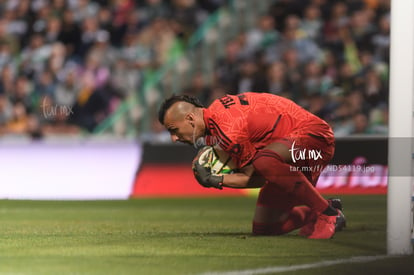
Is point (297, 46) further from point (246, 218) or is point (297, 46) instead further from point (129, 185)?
point (246, 218)

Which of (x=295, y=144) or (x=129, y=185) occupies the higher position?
(x=295, y=144)

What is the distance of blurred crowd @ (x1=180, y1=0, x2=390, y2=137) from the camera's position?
1317 cm

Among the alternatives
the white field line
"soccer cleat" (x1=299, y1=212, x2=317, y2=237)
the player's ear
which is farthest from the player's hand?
the white field line

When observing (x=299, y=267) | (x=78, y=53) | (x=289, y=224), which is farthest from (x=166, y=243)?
(x=78, y=53)

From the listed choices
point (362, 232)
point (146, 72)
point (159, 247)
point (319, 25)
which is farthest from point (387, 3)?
point (159, 247)

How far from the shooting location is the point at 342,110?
13172mm

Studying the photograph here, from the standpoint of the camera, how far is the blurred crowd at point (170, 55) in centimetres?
1348

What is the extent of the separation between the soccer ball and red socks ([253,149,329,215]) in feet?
1.22

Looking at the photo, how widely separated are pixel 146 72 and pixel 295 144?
7645 mm

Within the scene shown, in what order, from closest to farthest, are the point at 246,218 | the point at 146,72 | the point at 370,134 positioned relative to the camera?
1. the point at 246,218
2. the point at 370,134
3. the point at 146,72

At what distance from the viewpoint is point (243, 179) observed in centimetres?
735

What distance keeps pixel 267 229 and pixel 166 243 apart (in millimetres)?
1054

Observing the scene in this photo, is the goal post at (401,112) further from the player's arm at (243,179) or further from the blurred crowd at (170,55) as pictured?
the blurred crowd at (170,55)

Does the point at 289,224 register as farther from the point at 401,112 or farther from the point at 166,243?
the point at 401,112
